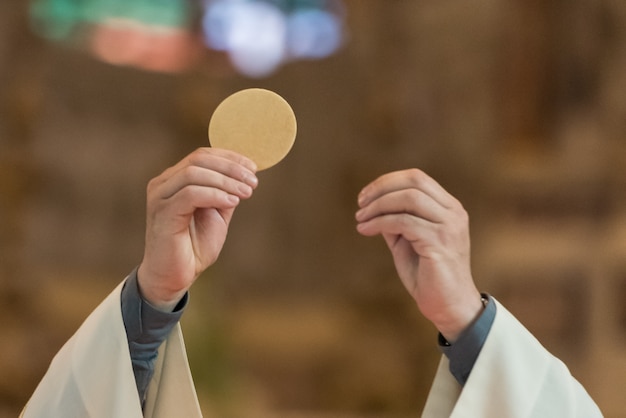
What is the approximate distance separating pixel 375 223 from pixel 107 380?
545 mm

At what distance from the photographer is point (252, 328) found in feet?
16.4

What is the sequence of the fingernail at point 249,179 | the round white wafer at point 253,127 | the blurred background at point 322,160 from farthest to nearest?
the blurred background at point 322,160, the round white wafer at point 253,127, the fingernail at point 249,179

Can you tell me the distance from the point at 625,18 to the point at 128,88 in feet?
8.96

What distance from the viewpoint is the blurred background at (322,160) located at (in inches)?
175

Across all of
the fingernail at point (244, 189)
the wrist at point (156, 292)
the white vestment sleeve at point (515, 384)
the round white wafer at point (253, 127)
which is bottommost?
the white vestment sleeve at point (515, 384)

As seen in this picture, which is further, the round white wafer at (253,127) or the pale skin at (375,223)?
the round white wafer at (253,127)

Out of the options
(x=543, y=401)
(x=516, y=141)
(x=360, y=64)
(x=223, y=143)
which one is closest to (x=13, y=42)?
(x=360, y=64)

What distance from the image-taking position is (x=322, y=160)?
17.2ft

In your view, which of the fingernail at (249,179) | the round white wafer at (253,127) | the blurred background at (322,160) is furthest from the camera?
the blurred background at (322,160)

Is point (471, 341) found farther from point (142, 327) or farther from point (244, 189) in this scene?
point (142, 327)

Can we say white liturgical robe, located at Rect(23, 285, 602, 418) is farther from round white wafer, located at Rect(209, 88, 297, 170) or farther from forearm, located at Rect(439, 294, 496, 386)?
round white wafer, located at Rect(209, 88, 297, 170)

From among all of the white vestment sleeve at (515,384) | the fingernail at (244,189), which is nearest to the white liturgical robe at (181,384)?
the white vestment sleeve at (515,384)

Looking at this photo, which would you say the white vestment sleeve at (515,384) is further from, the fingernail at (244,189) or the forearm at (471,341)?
the fingernail at (244,189)

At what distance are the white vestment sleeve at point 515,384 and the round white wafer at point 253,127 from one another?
508 millimetres
